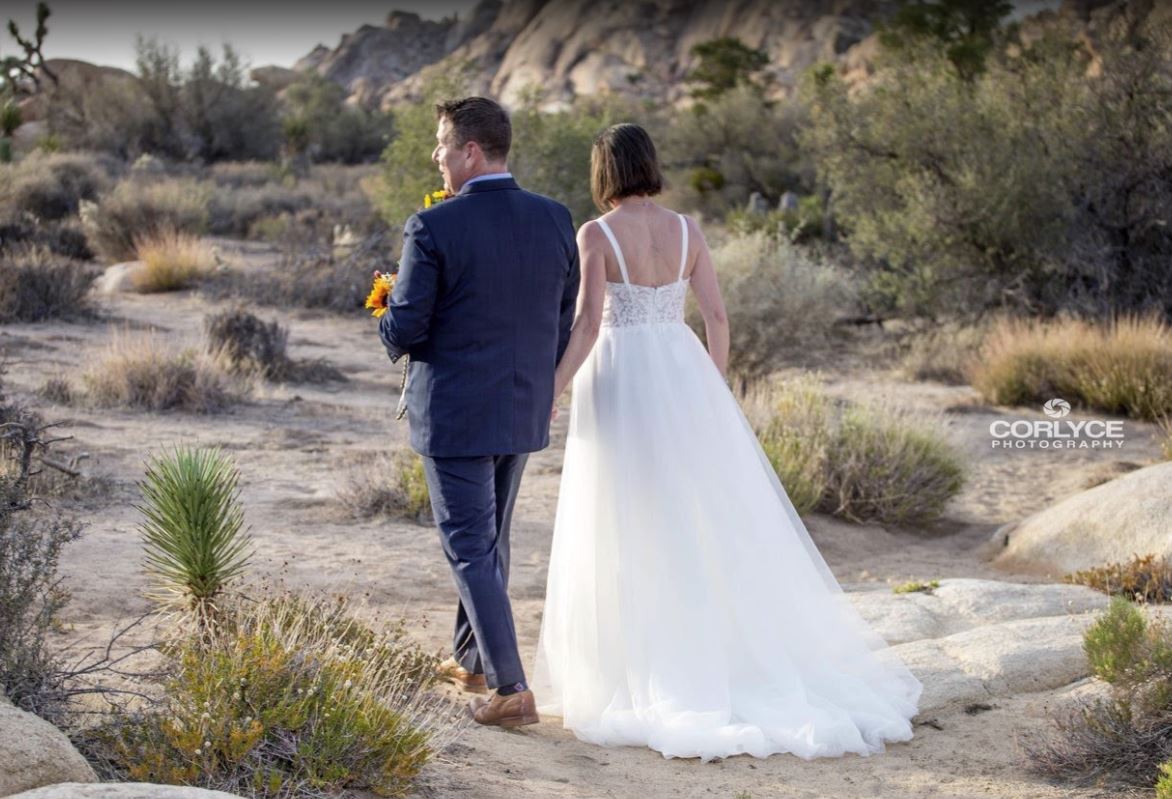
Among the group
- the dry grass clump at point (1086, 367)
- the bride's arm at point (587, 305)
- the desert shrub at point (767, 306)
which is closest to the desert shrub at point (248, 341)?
the desert shrub at point (767, 306)

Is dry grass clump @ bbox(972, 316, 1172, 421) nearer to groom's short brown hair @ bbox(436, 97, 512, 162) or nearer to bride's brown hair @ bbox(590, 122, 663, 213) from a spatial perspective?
bride's brown hair @ bbox(590, 122, 663, 213)

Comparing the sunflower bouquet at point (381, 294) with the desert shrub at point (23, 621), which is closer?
the desert shrub at point (23, 621)

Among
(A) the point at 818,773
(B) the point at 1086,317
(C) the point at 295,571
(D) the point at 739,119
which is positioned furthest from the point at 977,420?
(D) the point at 739,119

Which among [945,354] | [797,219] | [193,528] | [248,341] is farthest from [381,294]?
[797,219]

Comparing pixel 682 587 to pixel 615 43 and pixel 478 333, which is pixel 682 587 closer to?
pixel 478 333

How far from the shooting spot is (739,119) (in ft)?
96.2

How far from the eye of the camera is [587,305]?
4770mm

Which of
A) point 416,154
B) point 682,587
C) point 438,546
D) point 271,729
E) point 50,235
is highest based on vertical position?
point 416,154

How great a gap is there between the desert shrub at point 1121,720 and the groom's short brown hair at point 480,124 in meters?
2.53

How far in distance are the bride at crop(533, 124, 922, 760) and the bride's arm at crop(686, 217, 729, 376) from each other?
0.04ft

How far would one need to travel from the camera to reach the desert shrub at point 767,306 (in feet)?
41.5

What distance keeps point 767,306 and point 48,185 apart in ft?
45.4

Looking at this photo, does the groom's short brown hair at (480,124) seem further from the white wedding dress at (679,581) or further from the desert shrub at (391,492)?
the desert shrub at (391,492)

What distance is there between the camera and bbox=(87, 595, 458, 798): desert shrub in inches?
134
